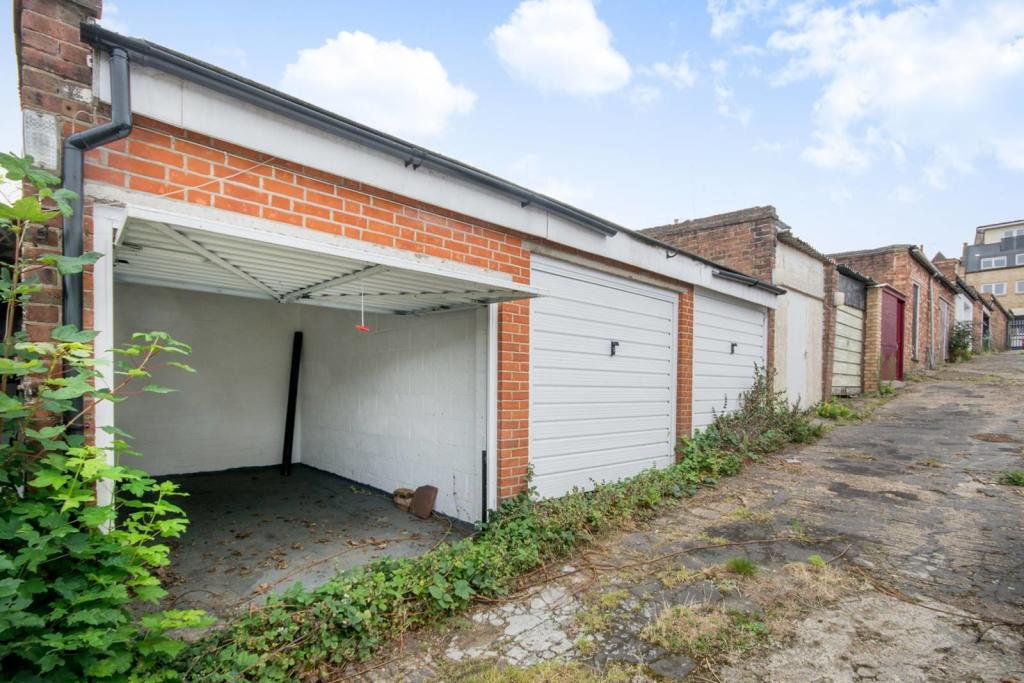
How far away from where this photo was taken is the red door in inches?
520

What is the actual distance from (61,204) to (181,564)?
324cm

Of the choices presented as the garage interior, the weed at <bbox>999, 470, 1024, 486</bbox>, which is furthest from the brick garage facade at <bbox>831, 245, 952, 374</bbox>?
the garage interior

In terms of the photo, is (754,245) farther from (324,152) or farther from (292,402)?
(292,402)

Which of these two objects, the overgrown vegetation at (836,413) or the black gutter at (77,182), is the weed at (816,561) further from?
the overgrown vegetation at (836,413)

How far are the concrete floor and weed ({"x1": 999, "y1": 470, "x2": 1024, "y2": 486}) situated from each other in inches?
259

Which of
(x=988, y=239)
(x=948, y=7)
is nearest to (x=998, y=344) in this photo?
(x=988, y=239)

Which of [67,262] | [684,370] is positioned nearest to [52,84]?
[67,262]

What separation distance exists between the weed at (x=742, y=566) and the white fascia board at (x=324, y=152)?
3.31m

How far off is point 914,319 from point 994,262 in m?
37.8

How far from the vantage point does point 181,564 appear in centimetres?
381

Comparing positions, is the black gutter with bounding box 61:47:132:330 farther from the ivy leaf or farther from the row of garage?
the row of garage

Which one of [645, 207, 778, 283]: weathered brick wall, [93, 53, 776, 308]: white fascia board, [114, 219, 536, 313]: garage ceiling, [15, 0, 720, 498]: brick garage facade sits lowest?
[114, 219, 536, 313]: garage ceiling

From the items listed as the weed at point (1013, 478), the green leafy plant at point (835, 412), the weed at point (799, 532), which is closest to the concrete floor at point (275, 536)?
the weed at point (799, 532)

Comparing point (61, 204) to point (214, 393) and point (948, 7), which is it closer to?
point (214, 393)
